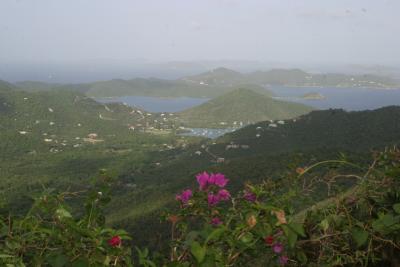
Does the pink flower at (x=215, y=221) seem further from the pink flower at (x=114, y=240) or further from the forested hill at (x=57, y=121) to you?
the forested hill at (x=57, y=121)

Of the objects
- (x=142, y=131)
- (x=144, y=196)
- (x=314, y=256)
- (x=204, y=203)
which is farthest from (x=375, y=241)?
(x=142, y=131)

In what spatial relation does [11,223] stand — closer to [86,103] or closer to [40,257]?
[40,257]

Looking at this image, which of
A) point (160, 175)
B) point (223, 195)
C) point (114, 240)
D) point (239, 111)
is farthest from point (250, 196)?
point (239, 111)

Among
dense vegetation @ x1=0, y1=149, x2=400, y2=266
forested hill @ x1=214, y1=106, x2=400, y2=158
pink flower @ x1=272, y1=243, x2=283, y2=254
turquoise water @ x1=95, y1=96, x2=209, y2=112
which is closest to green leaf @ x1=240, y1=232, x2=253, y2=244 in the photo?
dense vegetation @ x1=0, y1=149, x2=400, y2=266

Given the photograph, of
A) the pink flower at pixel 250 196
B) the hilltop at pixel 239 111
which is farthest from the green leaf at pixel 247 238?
the hilltop at pixel 239 111

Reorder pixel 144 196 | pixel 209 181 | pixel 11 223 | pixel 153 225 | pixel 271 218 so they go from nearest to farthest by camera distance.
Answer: pixel 271 218 < pixel 11 223 < pixel 209 181 < pixel 153 225 < pixel 144 196

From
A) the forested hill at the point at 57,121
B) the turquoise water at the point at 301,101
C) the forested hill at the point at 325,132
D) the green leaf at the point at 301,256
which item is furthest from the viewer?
the turquoise water at the point at 301,101

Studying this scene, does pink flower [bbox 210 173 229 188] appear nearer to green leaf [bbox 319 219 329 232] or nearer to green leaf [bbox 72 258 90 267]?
green leaf [bbox 319 219 329 232]
